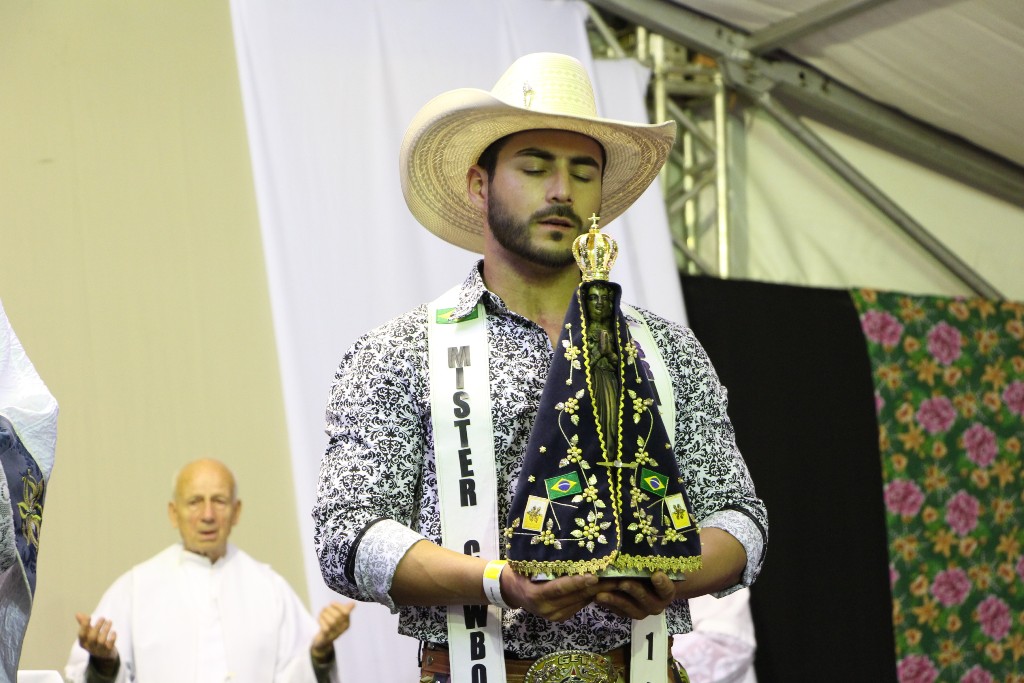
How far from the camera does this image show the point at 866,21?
4.69 metres

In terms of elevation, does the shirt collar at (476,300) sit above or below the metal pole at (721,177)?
below

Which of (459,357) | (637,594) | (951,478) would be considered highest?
(459,357)

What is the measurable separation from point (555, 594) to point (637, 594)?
112mm

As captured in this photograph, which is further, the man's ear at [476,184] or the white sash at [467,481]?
the man's ear at [476,184]

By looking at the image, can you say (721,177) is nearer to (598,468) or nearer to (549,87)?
(549,87)

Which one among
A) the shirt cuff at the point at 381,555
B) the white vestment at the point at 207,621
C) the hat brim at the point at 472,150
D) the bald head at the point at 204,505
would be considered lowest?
the white vestment at the point at 207,621

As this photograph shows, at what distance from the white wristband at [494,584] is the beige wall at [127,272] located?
274 centimetres

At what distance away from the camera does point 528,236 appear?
206 centimetres

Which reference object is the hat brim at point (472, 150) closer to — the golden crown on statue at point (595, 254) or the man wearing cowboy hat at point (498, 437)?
the man wearing cowboy hat at point (498, 437)

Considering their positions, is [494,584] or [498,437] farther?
[498,437]

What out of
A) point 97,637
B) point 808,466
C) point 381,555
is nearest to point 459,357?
point 381,555

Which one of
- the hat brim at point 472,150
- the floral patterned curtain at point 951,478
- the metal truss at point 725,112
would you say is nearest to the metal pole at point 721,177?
the metal truss at point 725,112

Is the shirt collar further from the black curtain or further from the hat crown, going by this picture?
the black curtain

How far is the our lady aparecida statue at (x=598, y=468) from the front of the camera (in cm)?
170
